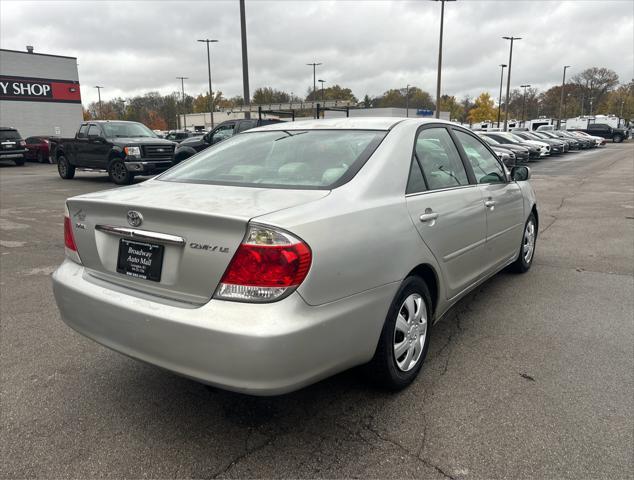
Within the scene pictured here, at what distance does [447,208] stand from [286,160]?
1.10 m

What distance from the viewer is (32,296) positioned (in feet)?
15.6

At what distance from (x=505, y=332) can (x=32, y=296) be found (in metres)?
4.25

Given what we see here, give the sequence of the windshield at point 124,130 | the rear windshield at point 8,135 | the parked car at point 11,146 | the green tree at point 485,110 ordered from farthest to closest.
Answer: the green tree at point 485,110, the rear windshield at point 8,135, the parked car at point 11,146, the windshield at point 124,130

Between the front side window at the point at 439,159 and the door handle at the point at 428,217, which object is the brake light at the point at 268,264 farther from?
the front side window at the point at 439,159

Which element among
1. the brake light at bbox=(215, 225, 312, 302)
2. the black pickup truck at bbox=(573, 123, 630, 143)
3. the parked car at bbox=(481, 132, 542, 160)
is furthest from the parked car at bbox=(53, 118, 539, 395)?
the black pickup truck at bbox=(573, 123, 630, 143)

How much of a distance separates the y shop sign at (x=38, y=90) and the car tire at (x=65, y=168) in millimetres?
18651

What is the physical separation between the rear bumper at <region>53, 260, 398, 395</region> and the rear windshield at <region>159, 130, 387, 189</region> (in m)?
0.74

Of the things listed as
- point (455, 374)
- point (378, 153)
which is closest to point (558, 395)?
point (455, 374)

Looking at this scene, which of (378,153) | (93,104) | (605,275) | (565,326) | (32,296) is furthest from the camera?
(93,104)

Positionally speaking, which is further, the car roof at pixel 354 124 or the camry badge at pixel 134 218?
the car roof at pixel 354 124

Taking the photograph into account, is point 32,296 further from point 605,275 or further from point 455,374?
point 605,275

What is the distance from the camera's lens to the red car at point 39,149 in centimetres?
2628

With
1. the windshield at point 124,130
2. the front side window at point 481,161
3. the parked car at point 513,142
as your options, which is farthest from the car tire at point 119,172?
the parked car at point 513,142

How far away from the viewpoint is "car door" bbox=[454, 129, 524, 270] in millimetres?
4031
